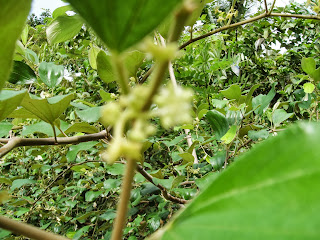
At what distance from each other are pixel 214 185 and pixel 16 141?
0.40m

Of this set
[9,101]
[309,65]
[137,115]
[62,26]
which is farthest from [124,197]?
[309,65]

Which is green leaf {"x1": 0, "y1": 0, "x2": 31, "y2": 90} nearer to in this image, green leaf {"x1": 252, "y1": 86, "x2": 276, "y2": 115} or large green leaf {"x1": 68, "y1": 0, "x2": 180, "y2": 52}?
large green leaf {"x1": 68, "y1": 0, "x2": 180, "y2": 52}

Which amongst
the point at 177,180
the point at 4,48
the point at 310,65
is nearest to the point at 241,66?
the point at 310,65

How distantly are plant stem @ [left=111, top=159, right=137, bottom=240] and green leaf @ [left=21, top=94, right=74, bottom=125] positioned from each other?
30 centimetres

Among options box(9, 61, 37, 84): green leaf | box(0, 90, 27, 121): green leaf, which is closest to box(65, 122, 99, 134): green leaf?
box(9, 61, 37, 84): green leaf

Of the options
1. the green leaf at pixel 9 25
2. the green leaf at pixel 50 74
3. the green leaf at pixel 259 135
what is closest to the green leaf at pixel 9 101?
the green leaf at pixel 9 25

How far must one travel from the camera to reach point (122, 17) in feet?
0.52

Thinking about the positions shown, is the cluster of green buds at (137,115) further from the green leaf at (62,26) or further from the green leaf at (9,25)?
the green leaf at (62,26)

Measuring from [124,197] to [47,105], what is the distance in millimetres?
331

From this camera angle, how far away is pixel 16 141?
46cm

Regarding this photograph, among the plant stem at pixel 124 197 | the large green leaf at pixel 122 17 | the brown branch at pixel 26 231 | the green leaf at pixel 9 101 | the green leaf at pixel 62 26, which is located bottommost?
the brown branch at pixel 26 231

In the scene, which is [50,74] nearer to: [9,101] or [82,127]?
[82,127]

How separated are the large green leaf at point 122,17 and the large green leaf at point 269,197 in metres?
0.09

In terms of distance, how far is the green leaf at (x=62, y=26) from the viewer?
0.64 m
